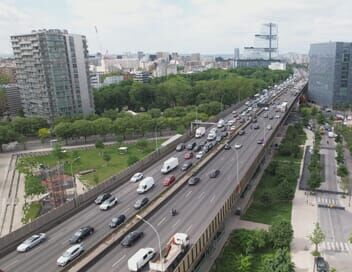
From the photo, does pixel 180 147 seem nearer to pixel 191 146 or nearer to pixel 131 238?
pixel 191 146

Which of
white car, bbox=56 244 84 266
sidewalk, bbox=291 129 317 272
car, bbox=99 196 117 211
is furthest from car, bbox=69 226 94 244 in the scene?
sidewalk, bbox=291 129 317 272

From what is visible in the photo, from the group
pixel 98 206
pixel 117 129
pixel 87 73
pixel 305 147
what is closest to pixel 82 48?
pixel 87 73

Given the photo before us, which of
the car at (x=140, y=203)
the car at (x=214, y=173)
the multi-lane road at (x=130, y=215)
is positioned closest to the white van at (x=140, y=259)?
the multi-lane road at (x=130, y=215)

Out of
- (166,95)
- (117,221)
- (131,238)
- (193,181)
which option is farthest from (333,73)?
(131,238)

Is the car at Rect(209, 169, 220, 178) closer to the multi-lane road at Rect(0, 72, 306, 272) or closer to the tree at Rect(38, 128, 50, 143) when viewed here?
the multi-lane road at Rect(0, 72, 306, 272)

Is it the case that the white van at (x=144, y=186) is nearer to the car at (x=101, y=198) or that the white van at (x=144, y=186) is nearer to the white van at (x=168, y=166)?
the car at (x=101, y=198)
